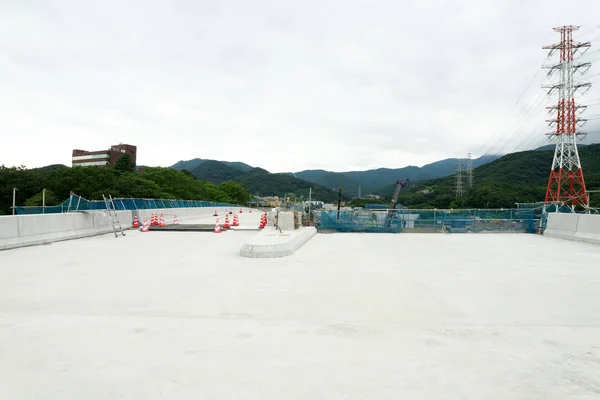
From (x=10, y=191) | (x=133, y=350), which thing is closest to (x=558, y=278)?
(x=133, y=350)

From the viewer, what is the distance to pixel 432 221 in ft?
88.1

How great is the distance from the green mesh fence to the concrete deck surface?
16.8 metres

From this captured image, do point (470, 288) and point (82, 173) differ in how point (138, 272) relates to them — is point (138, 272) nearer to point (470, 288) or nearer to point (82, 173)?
point (470, 288)

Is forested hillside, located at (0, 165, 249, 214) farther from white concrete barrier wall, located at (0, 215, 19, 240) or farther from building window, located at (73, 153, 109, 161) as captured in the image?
building window, located at (73, 153, 109, 161)

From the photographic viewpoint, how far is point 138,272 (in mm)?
9516

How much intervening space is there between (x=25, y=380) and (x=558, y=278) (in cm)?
1050

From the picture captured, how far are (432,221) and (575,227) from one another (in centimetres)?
883

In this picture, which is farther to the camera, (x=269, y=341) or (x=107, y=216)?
(x=107, y=216)

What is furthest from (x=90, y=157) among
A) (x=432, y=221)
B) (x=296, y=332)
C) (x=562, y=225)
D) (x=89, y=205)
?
(x=296, y=332)

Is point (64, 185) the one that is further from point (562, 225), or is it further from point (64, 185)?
point (562, 225)

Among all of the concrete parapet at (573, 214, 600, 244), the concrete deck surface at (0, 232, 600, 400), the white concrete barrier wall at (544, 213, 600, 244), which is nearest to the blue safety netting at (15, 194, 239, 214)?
the concrete deck surface at (0, 232, 600, 400)

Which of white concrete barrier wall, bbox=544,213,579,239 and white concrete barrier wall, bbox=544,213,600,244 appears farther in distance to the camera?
white concrete barrier wall, bbox=544,213,579,239

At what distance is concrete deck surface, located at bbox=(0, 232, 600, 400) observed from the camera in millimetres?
3725

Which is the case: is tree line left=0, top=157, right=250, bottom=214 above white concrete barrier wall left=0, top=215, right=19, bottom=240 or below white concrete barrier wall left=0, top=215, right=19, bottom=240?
→ above
